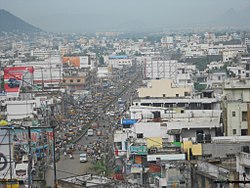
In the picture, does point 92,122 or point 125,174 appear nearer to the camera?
point 125,174

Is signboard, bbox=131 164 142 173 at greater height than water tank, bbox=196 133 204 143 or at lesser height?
lesser

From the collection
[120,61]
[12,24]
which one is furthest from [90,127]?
[12,24]

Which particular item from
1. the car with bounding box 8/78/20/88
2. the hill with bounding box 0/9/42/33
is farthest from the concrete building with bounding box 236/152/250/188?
the hill with bounding box 0/9/42/33

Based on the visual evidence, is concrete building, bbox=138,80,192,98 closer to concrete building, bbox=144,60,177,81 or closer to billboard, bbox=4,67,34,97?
billboard, bbox=4,67,34,97

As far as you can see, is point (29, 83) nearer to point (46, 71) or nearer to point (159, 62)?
point (46, 71)

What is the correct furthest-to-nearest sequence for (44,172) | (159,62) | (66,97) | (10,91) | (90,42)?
(90,42) < (159,62) < (66,97) < (10,91) < (44,172)

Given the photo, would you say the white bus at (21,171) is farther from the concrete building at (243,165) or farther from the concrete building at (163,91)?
the concrete building at (163,91)

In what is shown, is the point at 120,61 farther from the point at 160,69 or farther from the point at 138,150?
the point at 138,150

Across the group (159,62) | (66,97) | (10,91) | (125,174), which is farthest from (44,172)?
(159,62)
